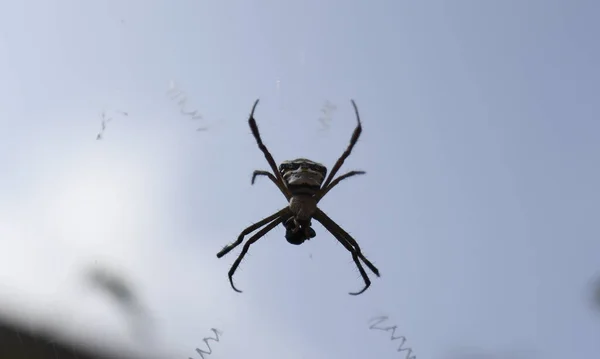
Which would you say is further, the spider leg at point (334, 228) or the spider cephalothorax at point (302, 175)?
the spider leg at point (334, 228)

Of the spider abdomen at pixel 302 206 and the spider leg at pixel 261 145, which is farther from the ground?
the spider leg at pixel 261 145

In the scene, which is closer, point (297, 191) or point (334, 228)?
point (297, 191)

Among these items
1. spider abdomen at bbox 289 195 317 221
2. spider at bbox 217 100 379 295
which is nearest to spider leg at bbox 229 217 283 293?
spider at bbox 217 100 379 295

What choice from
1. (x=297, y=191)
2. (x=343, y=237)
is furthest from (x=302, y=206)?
(x=343, y=237)

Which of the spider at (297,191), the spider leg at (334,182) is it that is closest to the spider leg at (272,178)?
the spider at (297,191)

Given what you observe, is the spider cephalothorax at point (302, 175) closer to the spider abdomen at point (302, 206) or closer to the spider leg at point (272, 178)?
the spider abdomen at point (302, 206)

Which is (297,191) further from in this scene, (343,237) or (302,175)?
(343,237)

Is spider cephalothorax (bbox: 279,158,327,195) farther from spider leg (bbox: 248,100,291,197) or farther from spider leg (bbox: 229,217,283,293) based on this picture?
spider leg (bbox: 229,217,283,293)

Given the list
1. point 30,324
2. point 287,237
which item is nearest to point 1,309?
point 30,324
